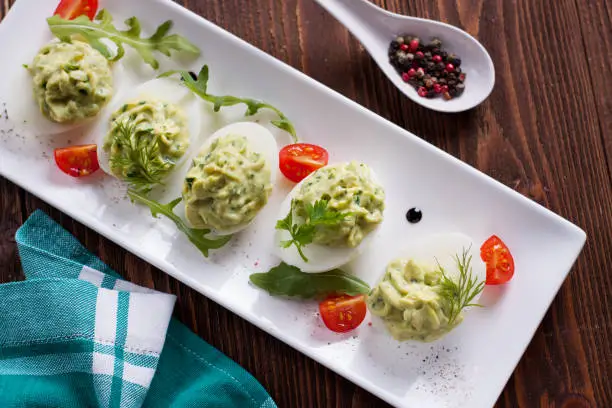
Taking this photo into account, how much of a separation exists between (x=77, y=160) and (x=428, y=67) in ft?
5.93

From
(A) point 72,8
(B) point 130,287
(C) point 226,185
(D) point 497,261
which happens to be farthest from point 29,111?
(D) point 497,261

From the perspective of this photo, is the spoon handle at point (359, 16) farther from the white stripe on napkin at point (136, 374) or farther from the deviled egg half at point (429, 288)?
the white stripe on napkin at point (136, 374)

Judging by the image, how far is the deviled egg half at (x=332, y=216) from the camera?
2.73 m

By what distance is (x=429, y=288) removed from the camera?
2.77m

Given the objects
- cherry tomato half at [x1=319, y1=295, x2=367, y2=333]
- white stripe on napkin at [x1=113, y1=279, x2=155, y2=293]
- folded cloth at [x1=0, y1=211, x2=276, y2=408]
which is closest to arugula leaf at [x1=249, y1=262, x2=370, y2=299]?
cherry tomato half at [x1=319, y1=295, x2=367, y2=333]

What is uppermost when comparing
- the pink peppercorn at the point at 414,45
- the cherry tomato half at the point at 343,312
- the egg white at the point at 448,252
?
the pink peppercorn at the point at 414,45

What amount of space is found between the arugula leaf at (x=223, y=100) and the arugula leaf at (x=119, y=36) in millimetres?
136

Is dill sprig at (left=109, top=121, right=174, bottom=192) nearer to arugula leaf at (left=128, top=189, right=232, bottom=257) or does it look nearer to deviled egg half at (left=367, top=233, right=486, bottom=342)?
arugula leaf at (left=128, top=189, right=232, bottom=257)

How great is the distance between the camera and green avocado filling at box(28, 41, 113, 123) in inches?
116

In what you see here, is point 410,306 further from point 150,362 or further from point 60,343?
point 60,343

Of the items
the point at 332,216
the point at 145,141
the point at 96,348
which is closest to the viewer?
the point at 332,216

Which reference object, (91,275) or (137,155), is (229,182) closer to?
(137,155)

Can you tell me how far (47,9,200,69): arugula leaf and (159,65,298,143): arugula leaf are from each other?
0.14 m

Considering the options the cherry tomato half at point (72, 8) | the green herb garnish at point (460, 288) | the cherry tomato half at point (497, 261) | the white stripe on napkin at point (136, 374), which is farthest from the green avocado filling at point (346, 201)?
the cherry tomato half at point (72, 8)
